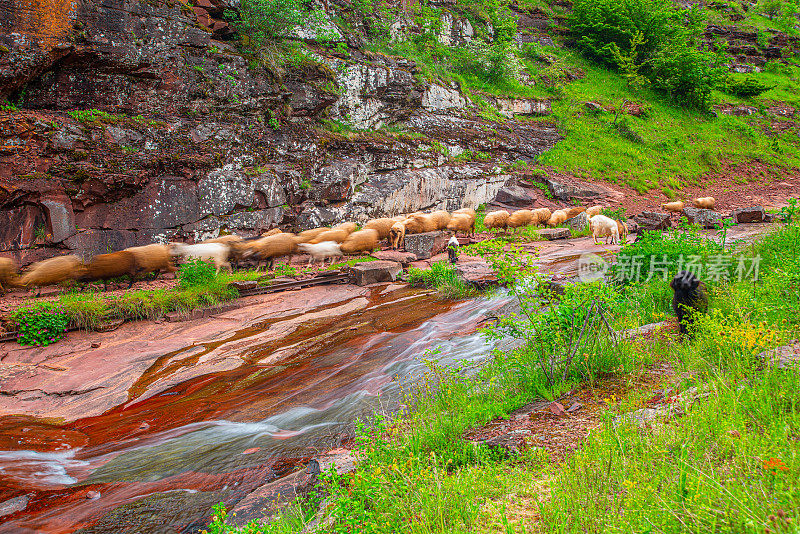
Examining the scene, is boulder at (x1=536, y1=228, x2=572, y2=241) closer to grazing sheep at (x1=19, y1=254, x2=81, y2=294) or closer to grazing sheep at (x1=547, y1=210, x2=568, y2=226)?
grazing sheep at (x1=547, y1=210, x2=568, y2=226)

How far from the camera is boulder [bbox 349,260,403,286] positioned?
42.2 ft

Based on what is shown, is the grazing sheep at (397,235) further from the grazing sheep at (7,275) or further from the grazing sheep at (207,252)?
the grazing sheep at (7,275)

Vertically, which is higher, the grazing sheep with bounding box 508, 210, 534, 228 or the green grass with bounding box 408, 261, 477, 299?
the grazing sheep with bounding box 508, 210, 534, 228

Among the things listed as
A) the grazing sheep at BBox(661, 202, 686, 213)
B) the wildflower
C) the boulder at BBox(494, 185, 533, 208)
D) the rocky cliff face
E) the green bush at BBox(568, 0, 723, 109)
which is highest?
the green bush at BBox(568, 0, 723, 109)

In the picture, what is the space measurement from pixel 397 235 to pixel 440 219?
289 centimetres

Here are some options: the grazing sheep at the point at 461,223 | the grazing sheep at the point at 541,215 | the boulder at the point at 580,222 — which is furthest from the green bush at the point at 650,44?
the grazing sheep at the point at 461,223

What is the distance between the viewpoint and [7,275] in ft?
35.6

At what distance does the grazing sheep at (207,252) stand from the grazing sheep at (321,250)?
2.57 metres

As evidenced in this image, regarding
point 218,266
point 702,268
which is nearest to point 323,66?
point 218,266

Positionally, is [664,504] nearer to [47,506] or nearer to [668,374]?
[668,374]

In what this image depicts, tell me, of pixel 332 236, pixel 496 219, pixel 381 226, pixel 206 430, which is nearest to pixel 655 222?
pixel 496 219

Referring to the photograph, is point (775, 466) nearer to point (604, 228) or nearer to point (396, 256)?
point (396, 256)

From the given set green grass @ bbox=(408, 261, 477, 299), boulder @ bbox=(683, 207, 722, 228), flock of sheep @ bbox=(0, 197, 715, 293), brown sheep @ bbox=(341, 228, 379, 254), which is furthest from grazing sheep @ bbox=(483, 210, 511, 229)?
boulder @ bbox=(683, 207, 722, 228)

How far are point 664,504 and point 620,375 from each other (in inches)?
105
